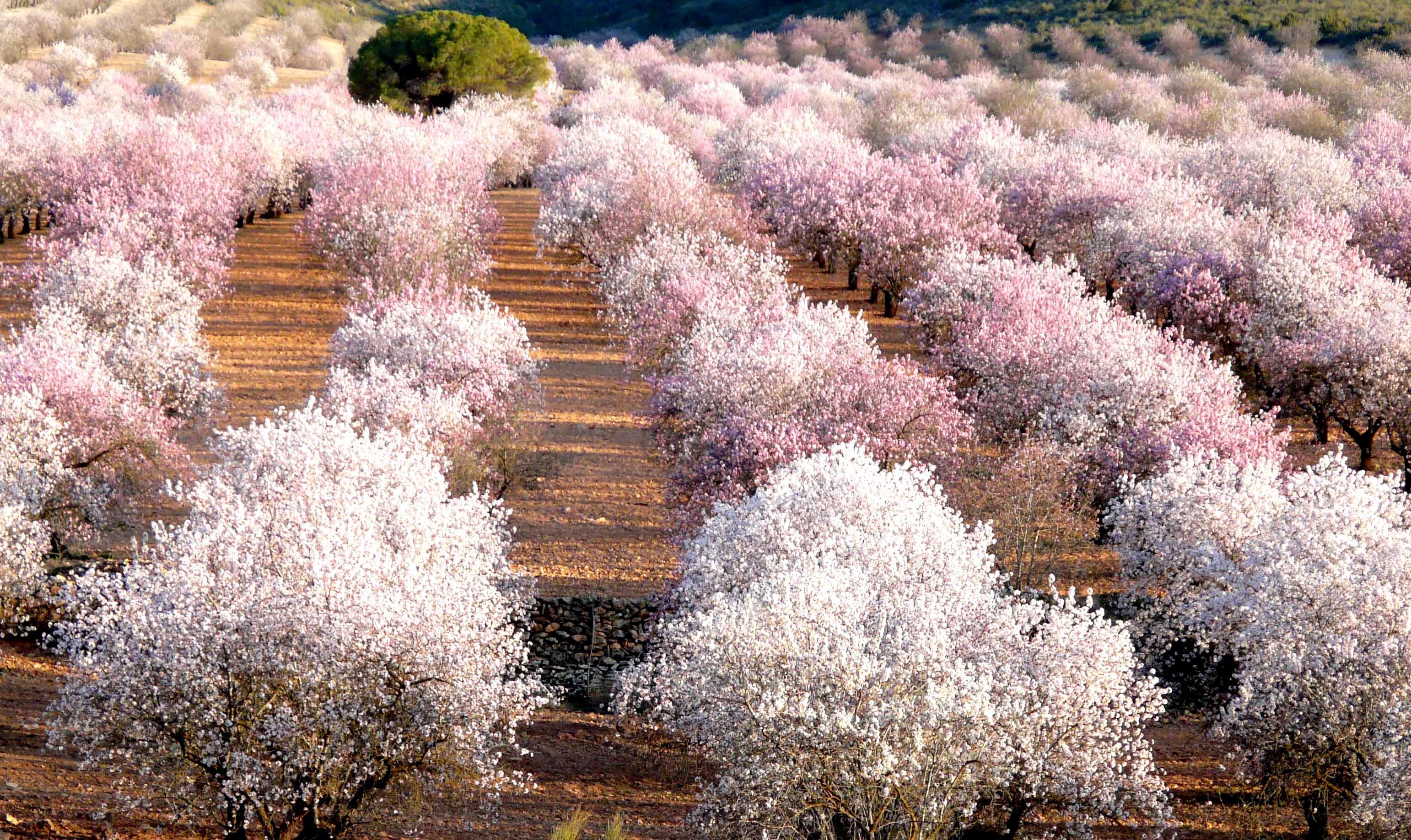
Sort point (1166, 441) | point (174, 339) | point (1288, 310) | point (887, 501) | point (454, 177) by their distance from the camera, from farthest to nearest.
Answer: point (454, 177)
point (1288, 310)
point (174, 339)
point (1166, 441)
point (887, 501)

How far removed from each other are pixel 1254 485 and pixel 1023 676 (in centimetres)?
610

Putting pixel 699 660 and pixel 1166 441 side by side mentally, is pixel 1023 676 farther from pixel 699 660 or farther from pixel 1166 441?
pixel 1166 441

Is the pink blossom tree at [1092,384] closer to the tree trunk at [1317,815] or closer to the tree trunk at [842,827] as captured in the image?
the tree trunk at [1317,815]

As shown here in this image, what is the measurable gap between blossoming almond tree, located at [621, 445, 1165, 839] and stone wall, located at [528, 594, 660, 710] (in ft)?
9.51

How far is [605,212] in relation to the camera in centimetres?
3450

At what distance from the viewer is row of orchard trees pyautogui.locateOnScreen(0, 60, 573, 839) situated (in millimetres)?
11062

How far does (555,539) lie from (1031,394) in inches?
366

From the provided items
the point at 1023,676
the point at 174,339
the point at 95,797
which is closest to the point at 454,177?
the point at 174,339

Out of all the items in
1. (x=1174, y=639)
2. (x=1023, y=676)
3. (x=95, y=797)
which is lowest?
(x=95, y=797)

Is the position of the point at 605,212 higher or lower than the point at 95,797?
higher

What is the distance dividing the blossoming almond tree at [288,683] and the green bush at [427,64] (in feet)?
157

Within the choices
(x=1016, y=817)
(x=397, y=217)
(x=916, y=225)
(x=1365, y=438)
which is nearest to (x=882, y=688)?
(x=1016, y=817)

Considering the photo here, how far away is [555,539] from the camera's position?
72.2 feet

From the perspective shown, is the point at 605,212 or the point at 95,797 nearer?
the point at 95,797
